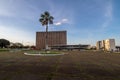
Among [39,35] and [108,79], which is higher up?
[39,35]

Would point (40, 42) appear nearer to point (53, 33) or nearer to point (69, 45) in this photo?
point (53, 33)

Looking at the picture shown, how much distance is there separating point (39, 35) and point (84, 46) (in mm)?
51030

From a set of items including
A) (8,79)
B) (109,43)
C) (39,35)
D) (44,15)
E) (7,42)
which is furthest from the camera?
(39,35)

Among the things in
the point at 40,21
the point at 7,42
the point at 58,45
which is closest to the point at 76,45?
the point at 58,45

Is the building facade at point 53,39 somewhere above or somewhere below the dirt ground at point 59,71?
above

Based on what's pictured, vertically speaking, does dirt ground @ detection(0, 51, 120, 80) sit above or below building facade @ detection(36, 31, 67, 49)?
below

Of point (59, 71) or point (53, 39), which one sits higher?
point (53, 39)

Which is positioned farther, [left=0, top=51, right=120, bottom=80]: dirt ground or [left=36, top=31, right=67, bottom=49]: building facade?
[left=36, top=31, right=67, bottom=49]: building facade

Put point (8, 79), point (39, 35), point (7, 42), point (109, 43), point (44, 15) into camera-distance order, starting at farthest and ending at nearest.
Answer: point (39, 35), point (7, 42), point (109, 43), point (44, 15), point (8, 79)

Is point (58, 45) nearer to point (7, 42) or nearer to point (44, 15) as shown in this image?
point (7, 42)

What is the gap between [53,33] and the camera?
180 meters

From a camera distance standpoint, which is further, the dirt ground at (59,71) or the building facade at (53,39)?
the building facade at (53,39)

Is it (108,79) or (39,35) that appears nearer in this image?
(108,79)

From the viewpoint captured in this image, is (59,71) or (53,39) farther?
(53,39)
